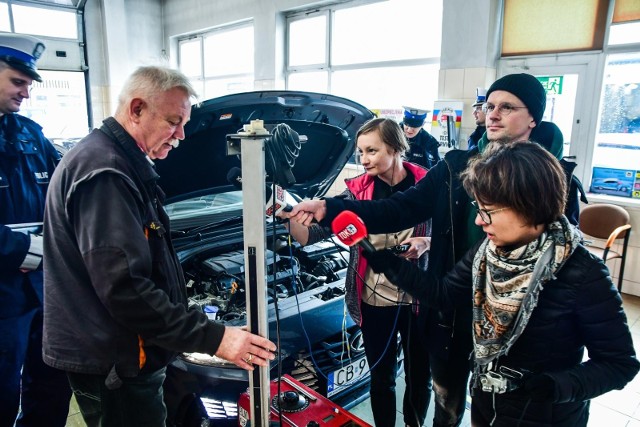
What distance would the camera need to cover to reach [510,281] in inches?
44.6

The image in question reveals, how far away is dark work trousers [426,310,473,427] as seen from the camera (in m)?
1.58

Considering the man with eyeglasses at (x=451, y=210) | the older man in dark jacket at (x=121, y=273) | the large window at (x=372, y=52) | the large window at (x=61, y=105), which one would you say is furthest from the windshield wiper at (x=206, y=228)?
the large window at (x=61, y=105)

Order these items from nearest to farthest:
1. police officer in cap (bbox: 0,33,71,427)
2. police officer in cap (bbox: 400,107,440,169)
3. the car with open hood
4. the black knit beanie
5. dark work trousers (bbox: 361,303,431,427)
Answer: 1. the black knit beanie
2. police officer in cap (bbox: 0,33,71,427)
3. the car with open hood
4. dark work trousers (bbox: 361,303,431,427)
5. police officer in cap (bbox: 400,107,440,169)

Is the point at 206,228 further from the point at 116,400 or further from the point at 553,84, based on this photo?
the point at 553,84

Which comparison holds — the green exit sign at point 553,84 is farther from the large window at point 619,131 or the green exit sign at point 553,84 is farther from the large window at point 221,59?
the large window at point 221,59

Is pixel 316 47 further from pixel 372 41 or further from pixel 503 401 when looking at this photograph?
pixel 503 401

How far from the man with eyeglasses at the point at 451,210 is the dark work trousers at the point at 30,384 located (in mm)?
1186

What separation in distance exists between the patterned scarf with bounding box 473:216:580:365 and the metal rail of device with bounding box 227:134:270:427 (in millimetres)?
617

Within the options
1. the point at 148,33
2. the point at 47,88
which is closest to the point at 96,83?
the point at 47,88

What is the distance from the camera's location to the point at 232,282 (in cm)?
230

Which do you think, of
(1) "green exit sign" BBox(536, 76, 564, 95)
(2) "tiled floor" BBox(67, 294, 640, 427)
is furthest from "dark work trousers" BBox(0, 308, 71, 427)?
(1) "green exit sign" BBox(536, 76, 564, 95)

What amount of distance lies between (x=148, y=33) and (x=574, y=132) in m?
8.98

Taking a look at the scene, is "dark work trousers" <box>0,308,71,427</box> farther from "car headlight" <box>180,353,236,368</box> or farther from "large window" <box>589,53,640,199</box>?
"large window" <box>589,53,640,199</box>

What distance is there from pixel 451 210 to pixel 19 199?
5.54 ft
